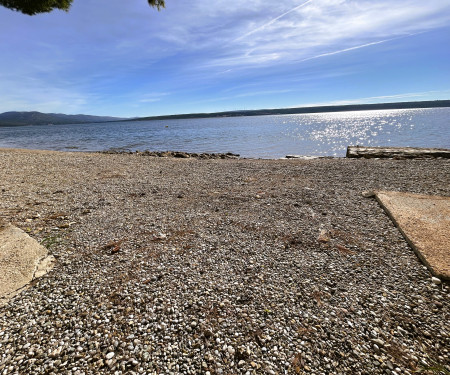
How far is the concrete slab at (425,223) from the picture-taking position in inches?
165

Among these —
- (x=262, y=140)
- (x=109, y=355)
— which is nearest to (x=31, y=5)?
(x=109, y=355)

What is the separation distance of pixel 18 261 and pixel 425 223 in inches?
338

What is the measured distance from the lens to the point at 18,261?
4.41m

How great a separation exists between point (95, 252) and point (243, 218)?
3593 millimetres

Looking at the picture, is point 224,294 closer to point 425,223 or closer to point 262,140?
point 425,223

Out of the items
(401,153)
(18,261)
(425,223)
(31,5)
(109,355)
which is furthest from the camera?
(401,153)

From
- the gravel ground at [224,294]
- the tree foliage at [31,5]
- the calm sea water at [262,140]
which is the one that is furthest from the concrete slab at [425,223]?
the calm sea water at [262,140]

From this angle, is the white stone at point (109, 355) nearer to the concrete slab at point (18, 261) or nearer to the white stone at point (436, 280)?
the concrete slab at point (18, 261)

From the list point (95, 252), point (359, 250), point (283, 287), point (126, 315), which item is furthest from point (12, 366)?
point (359, 250)

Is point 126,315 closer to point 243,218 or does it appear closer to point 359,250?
point 243,218

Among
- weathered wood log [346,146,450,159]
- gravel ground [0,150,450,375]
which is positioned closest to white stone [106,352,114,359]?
gravel ground [0,150,450,375]

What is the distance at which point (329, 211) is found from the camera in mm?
6664

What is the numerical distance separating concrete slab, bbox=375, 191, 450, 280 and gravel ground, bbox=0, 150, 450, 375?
7.7 inches

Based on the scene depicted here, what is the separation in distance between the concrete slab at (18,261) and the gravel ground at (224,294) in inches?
8.6
